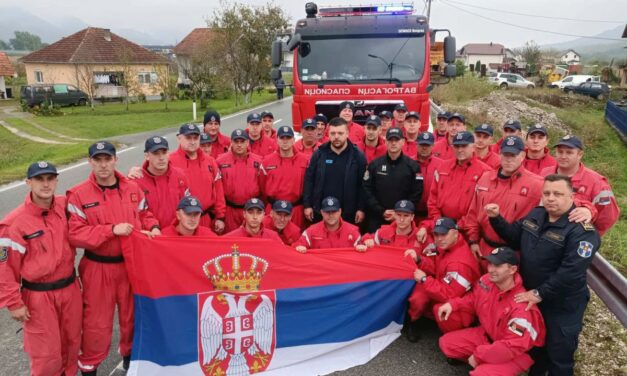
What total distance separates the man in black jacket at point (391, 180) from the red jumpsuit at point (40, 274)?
3344mm

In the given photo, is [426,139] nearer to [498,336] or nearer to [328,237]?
[328,237]

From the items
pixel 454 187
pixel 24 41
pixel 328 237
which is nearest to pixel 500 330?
pixel 454 187

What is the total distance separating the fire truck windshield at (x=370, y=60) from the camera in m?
8.62

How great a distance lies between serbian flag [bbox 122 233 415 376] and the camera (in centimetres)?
414

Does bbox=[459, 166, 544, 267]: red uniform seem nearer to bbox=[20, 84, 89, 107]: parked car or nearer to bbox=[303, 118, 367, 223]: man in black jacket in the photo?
bbox=[303, 118, 367, 223]: man in black jacket

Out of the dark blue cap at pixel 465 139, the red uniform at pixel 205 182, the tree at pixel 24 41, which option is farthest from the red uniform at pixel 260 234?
the tree at pixel 24 41

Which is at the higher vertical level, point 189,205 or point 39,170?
point 39,170

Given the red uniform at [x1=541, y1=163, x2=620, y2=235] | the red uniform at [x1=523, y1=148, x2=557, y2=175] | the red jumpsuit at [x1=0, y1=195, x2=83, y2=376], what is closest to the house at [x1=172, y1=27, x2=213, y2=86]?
the red uniform at [x1=523, y1=148, x2=557, y2=175]

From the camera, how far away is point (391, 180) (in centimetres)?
561

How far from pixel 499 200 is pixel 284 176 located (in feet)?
8.75

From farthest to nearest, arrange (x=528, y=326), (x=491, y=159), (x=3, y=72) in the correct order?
(x=3, y=72)
(x=491, y=159)
(x=528, y=326)

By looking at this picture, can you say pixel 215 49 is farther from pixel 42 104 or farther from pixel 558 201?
pixel 558 201

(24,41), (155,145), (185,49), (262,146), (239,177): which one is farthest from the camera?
(24,41)

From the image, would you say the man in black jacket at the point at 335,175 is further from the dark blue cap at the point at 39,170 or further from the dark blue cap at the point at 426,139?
the dark blue cap at the point at 39,170
